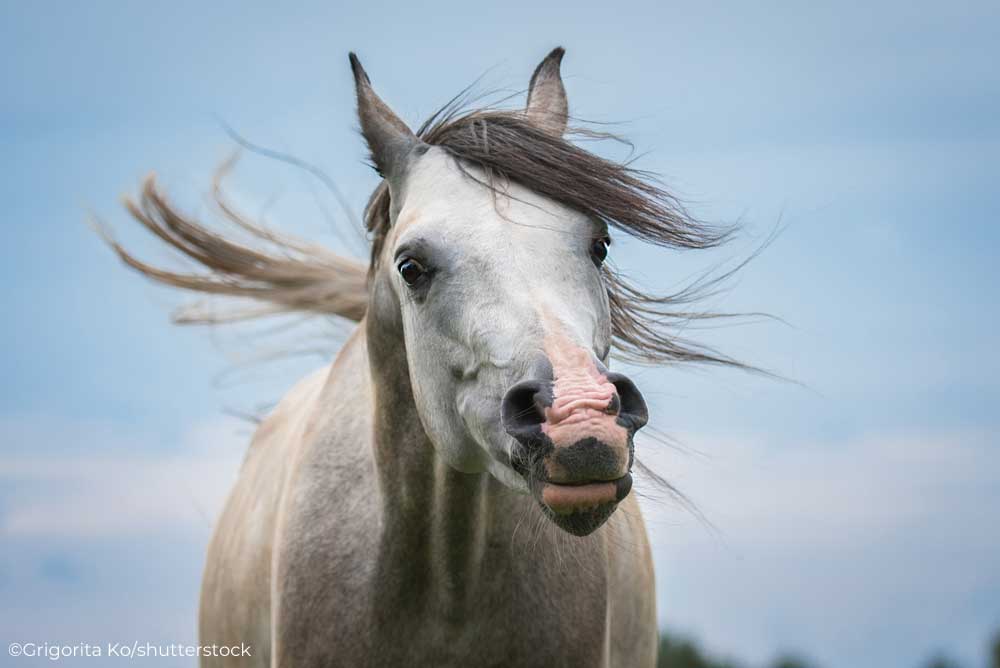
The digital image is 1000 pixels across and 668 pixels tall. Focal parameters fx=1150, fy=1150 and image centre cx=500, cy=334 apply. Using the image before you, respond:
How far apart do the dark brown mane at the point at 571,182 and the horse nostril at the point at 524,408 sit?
0.84m

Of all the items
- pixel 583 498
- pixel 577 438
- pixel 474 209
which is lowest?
pixel 583 498

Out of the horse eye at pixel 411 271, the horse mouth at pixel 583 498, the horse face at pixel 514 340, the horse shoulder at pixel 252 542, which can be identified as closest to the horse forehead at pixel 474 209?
the horse face at pixel 514 340

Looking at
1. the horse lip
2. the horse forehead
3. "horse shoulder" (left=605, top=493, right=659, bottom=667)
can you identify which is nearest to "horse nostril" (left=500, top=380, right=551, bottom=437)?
the horse lip

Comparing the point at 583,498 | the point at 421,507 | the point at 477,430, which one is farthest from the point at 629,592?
the point at 583,498

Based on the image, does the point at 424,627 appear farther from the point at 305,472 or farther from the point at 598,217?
the point at 598,217

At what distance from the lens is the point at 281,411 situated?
19.0ft

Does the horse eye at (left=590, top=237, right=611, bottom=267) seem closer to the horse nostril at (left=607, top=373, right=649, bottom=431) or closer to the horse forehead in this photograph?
the horse forehead

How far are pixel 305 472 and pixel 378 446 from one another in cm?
42

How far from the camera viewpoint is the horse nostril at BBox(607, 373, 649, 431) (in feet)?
9.41

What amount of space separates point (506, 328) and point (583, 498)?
526mm

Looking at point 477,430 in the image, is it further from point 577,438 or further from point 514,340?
point 577,438

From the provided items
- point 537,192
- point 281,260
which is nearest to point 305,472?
point 537,192

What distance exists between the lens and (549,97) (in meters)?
4.20

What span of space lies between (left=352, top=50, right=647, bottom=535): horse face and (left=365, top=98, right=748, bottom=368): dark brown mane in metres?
0.05
